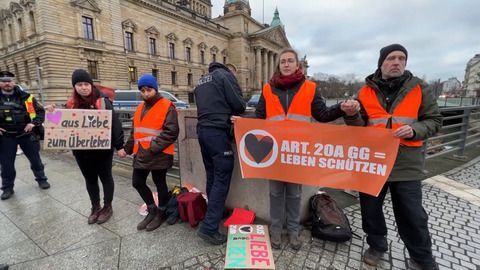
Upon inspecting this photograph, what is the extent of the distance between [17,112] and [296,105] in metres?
4.50

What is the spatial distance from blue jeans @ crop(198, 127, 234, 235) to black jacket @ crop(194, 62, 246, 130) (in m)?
0.11

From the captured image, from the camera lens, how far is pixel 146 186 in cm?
321

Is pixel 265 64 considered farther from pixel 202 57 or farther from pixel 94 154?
pixel 94 154

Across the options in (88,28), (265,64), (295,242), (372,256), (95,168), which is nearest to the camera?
(372,256)

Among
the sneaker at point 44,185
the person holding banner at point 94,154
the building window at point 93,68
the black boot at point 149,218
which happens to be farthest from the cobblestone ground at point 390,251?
the building window at point 93,68

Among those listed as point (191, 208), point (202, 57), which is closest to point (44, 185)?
point (191, 208)

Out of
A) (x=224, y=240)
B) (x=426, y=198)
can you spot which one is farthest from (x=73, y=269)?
(x=426, y=198)

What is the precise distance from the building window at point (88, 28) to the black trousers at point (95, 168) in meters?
36.1

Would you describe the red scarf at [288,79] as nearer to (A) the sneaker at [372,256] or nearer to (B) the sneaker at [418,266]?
(A) the sneaker at [372,256]

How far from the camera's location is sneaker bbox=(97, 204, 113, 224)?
11.0 feet

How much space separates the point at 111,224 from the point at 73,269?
0.87 m

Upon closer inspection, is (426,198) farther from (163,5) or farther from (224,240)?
(163,5)

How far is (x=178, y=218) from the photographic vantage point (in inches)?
131

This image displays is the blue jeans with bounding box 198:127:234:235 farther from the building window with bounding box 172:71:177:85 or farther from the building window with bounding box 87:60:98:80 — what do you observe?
the building window with bounding box 172:71:177:85
